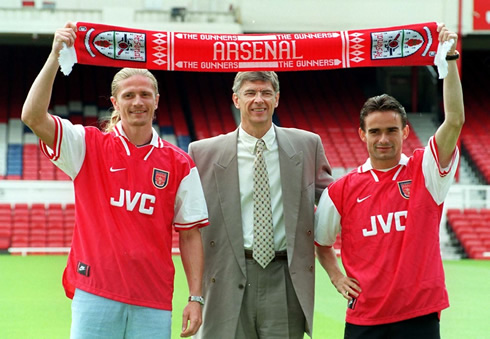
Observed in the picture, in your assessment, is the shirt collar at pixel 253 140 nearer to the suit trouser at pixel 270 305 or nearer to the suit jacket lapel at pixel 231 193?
the suit jacket lapel at pixel 231 193

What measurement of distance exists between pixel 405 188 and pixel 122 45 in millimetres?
1547

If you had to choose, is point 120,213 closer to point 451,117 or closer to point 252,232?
point 252,232

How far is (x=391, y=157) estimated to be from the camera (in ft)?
12.3

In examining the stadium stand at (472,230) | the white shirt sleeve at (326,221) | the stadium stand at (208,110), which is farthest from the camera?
the stadium stand at (208,110)

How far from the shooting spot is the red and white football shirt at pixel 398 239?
3.59 meters

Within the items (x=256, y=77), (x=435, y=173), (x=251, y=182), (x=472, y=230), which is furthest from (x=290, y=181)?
(x=472, y=230)

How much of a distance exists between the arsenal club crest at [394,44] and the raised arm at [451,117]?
35cm

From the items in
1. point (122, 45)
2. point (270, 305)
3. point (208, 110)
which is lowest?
point (270, 305)

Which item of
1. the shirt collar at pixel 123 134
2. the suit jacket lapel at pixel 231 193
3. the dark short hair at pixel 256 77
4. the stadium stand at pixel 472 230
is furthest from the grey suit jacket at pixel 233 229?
the stadium stand at pixel 472 230

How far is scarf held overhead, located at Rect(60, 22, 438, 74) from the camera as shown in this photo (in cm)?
387

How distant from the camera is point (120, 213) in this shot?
345 cm

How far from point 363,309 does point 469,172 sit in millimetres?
17189

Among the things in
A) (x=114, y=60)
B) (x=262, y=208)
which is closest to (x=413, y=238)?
(x=262, y=208)

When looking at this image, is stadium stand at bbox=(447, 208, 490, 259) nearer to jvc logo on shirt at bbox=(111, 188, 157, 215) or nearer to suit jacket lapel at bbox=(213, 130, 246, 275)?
suit jacket lapel at bbox=(213, 130, 246, 275)
